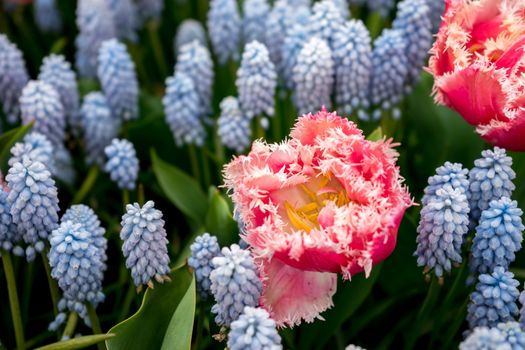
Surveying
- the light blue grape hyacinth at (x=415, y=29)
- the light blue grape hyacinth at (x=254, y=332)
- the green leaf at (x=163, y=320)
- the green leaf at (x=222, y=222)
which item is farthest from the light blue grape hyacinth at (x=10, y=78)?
the light blue grape hyacinth at (x=254, y=332)

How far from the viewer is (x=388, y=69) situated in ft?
4.23

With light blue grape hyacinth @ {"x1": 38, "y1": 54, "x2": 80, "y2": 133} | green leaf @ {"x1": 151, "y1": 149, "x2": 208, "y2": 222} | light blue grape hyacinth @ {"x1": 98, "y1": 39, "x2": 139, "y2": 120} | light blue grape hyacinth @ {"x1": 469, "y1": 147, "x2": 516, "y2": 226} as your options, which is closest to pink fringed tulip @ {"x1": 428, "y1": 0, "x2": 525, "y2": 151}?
light blue grape hyacinth @ {"x1": 469, "y1": 147, "x2": 516, "y2": 226}

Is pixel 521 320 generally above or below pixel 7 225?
below

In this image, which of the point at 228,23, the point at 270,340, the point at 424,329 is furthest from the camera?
the point at 228,23

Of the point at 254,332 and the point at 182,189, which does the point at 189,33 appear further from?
the point at 254,332

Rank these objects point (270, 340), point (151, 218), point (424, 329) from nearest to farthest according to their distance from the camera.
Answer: point (270, 340)
point (151, 218)
point (424, 329)

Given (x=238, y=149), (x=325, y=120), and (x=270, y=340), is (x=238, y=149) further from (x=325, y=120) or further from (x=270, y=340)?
(x=270, y=340)

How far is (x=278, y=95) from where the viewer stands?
1.53 metres

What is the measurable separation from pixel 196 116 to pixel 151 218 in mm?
501

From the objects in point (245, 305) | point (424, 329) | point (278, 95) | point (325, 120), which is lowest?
point (424, 329)

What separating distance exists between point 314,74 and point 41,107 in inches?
19.5

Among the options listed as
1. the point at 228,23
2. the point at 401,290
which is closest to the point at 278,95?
the point at 228,23

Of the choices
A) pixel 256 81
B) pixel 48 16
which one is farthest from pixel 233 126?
pixel 48 16

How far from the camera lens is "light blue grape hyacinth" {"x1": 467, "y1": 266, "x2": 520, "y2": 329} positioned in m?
0.93
